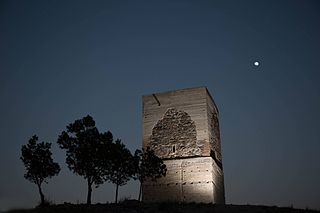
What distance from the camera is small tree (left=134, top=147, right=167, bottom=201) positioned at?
28.1 meters

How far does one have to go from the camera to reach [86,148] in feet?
86.1

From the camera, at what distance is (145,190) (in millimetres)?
29469

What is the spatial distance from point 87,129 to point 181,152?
19.9 ft

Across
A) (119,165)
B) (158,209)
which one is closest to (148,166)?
(119,165)

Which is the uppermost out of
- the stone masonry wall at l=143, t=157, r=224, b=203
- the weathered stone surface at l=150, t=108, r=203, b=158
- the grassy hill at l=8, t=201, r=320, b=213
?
the weathered stone surface at l=150, t=108, r=203, b=158

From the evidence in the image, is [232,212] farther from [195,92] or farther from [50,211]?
[195,92]

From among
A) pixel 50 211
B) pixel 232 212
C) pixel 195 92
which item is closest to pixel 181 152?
pixel 195 92

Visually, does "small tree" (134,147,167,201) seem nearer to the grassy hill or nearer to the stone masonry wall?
the stone masonry wall

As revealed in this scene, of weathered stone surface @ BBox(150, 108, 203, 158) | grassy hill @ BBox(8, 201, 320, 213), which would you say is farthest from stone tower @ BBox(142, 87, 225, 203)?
grassy hill @ BBox(8, 201, 320, 213)

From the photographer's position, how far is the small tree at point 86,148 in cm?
2616

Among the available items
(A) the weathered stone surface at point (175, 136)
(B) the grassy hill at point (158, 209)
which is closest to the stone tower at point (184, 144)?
(A) the weathered stone surface at point (175, 136)

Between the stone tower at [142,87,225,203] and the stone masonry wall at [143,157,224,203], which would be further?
the stone tower at [142,87,225,203]

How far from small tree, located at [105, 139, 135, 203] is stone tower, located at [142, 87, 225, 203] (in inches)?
87.5

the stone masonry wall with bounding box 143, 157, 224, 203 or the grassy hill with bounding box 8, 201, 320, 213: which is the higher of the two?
the stone masonry wall with bounding box 143, 157, 224, 203
